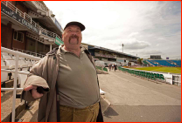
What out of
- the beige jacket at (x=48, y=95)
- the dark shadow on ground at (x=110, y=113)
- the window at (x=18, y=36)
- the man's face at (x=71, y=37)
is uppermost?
the window at (x=18, y=36)

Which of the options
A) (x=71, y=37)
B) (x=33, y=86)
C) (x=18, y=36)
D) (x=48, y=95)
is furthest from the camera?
(x=18, y=36)

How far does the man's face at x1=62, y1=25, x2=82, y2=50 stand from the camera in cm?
159

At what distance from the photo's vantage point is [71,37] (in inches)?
62.8

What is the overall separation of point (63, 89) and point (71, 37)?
2.92 feet

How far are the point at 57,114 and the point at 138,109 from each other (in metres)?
3.41

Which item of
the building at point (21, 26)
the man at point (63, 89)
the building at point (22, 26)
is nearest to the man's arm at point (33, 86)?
the man at point (63, 89)

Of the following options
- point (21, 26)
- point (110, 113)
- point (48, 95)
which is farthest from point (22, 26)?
point (110, 113)

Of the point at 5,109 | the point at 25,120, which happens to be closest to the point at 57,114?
the point at 25,120

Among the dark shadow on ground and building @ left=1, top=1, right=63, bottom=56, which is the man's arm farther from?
building @ left=1, top=1, right=63, bottom=56

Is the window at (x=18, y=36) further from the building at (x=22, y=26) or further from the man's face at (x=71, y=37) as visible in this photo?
the man's face at (x=71, y=37)

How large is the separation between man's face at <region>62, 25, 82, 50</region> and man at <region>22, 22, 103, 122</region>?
14cm

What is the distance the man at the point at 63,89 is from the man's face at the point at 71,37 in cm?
14

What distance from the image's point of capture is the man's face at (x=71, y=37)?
5.20 ft

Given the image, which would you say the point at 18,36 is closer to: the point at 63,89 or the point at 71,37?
the point at 71,37
